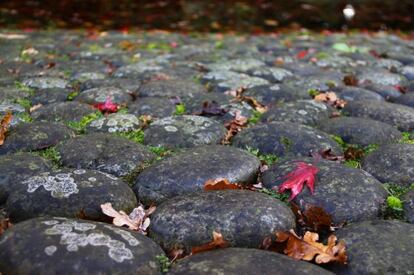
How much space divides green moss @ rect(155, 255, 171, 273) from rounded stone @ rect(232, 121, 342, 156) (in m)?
1.07

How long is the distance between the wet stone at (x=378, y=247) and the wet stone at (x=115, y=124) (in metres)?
1.48

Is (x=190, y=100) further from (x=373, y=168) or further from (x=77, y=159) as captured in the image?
(x=373, y=168)

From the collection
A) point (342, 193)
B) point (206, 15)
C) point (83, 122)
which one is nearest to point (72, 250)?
point (342, 193)

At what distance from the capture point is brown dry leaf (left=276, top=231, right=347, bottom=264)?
65.4 inches

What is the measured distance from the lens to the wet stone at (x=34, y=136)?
2490mm

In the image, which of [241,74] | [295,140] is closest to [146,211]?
[295,140]

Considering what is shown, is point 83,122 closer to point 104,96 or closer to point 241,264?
point 104,96

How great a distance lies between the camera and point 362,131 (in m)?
2.79

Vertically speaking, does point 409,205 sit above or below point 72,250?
below

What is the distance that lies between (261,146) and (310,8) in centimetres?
931

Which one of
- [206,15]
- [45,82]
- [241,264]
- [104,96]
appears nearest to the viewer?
[241,264]

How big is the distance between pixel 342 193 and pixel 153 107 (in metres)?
1.57

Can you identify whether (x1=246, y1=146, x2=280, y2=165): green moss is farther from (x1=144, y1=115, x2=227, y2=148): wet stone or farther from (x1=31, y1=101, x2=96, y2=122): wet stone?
(x1=31, y1=101, x2=96, y2=122): wet stone

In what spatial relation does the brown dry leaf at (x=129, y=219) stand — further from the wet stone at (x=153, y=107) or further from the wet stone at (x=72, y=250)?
the wet stone at (x=153, y=107)
